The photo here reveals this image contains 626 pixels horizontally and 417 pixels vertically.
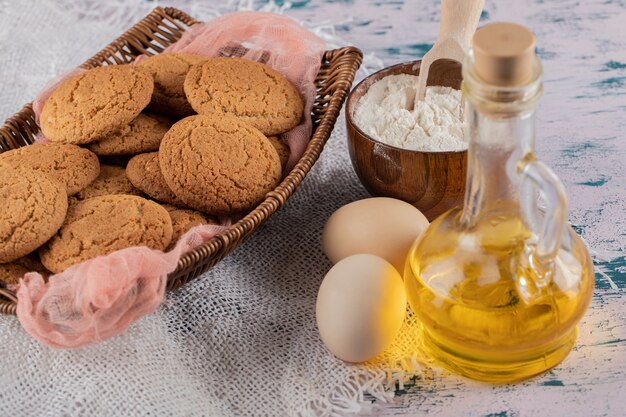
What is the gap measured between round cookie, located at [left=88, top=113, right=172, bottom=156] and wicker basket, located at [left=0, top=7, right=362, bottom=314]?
20 cm

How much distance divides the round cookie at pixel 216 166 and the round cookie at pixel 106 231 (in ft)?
0.18

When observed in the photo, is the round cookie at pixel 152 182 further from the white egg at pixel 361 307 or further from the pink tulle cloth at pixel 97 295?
the white egg at pixel 361 307

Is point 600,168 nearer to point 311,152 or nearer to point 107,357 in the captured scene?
point 311,152

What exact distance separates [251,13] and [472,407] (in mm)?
872

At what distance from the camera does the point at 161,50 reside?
1676 millimetres

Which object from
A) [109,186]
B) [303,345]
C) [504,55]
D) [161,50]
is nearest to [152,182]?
[109,186]

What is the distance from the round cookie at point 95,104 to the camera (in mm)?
1312

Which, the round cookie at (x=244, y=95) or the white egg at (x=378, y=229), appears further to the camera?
the round cookie at (x=244, y=95)

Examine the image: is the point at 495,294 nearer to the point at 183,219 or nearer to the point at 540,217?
the point at 540,217

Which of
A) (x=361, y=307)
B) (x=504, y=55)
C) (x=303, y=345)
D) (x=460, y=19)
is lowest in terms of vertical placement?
(x=303, y=345)

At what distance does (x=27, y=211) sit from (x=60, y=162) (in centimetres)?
14

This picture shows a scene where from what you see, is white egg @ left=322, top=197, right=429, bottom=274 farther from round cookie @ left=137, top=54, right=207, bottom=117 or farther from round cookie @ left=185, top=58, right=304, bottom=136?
round cookie @ left=137, top=54, right=207, bottom=117

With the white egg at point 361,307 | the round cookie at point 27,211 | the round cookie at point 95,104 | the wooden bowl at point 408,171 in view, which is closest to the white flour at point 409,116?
the wooden bowl at point 408,171

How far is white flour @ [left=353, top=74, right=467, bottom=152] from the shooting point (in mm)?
1304
